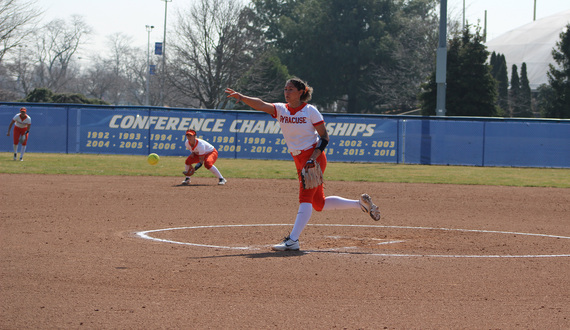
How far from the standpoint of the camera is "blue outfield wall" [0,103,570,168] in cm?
2655

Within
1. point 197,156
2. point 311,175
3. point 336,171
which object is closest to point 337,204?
point 311,175

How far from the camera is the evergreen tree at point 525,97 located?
198ft

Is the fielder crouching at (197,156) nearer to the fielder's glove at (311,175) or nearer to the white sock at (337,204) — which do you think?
the white sock at (337,204)

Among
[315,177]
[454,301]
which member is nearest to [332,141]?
[315,177]

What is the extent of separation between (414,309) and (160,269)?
262 centimetres

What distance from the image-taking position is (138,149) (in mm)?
27969

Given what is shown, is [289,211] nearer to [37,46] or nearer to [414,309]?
[414,309]

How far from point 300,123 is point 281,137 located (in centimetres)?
2012

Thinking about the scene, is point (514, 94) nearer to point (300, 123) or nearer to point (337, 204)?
point (337, 204)

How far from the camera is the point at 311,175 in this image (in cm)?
745

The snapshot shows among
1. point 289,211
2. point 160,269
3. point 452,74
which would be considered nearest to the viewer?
point 160,269

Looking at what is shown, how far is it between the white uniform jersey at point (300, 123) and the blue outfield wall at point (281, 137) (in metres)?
19.5

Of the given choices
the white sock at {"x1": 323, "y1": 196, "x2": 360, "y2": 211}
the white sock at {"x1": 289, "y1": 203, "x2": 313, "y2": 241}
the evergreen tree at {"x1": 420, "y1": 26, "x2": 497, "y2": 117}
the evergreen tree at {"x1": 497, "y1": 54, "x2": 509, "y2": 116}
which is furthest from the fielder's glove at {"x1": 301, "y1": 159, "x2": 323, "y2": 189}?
the evergreen tree at {"x1": 497, "y1": 54, "x2": 509, "y2": 116}

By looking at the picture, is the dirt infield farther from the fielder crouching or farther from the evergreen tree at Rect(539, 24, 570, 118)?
the evergreen tree at Rect(539, 24, 570, 118)
